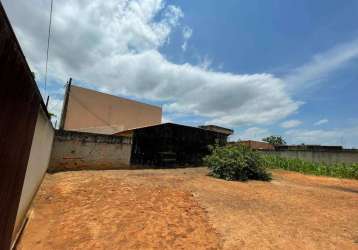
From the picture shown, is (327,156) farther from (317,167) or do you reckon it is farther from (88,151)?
(88,151)

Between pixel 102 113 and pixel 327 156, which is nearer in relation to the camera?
pixel 327 156

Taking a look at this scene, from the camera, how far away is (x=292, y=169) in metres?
20.7

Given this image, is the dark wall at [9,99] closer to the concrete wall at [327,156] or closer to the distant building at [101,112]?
the distant building at [101,112]

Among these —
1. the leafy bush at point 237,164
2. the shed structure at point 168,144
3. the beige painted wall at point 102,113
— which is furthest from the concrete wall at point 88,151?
the beige painted wall at point 102,113

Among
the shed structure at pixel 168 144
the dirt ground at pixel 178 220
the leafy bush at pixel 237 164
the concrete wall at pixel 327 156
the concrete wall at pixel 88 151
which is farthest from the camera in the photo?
the concrete wall at pixel 327 156

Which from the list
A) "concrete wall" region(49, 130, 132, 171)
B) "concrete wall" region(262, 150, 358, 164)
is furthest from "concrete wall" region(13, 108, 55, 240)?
"concrete wall" region(262, 150, 358, 164)

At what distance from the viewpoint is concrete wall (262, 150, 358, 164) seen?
771 inches

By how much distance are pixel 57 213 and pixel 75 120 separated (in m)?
16.4

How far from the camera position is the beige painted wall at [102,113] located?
19.7 m

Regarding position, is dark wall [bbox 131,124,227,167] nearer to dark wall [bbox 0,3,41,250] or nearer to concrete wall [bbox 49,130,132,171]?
concrete wall [bbox 49,130,132,171]

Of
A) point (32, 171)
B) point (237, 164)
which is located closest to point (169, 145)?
point (237, 164)

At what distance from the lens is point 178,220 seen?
16.7 ft

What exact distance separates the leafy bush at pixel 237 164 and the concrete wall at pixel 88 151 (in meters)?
5.09

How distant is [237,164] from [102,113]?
14568 millimetres
